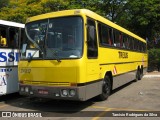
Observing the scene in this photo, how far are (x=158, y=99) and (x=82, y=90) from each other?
4210 mm

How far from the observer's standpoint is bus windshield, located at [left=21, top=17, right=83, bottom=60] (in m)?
8.76

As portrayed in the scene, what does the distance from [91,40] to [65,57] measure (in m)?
1.11

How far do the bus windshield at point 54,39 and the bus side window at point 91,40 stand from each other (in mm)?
363

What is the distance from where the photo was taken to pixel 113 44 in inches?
471

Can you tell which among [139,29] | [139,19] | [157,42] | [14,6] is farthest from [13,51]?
[14,6]

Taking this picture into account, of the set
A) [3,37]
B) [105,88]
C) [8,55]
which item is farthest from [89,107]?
[3,37]

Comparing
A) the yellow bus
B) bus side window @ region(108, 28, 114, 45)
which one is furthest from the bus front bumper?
bus side window @ region(108, 28, 114, 45)

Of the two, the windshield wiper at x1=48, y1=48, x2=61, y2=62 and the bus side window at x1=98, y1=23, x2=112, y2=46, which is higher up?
the bus side window at x1=98, y1=23, x2=112, y2=46

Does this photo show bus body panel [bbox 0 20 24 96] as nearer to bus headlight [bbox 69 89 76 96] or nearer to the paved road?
the paved road

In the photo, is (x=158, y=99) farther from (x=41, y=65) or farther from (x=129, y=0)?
(x=129, y=0)

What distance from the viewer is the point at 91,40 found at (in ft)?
30.3

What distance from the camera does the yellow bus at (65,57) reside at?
28.2ft

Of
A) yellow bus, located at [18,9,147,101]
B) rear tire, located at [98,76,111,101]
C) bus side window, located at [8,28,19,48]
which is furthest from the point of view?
bus side window, located at [8,28,19,48]

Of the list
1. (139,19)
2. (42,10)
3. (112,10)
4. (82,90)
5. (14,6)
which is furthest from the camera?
(14,6)
